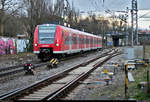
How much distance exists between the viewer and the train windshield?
2045 centimetres

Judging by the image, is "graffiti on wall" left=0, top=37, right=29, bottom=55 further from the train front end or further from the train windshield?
the train windshield

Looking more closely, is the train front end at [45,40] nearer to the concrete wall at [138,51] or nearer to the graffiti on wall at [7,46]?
the concrete wall at [138,51]

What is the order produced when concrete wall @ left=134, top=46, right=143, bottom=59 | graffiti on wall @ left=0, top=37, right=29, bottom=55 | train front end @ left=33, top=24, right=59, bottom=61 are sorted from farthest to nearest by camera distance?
graffiti on wall @ left=0, top=37, right=29, bottom=55, train front end @ left=33, top=24, right=59, bottom=61, concrete wall @ left=134, top=46, right=143, bottom=59

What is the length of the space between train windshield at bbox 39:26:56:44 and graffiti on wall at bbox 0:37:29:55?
10568mm

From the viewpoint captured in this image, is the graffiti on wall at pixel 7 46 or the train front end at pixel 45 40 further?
the graffiti on wall at pixel 7 46

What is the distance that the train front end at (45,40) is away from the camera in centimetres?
2033

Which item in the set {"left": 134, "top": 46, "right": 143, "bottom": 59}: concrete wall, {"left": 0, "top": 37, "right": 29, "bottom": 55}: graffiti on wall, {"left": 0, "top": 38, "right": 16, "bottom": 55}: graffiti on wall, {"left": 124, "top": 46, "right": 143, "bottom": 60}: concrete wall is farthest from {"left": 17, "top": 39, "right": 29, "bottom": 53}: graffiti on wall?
{"left": 134, "top": 46, "right": 143, "bottom": 59}: concrete wall

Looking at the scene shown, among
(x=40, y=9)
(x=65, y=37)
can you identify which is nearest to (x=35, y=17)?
(x=40, y=9)

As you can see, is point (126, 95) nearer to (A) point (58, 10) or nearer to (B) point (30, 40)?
(B) point (30, 40)

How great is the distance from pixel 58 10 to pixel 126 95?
110 feet

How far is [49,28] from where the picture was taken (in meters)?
20.8

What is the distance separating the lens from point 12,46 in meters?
32.3

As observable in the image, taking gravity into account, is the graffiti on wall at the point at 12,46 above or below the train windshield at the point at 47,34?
below

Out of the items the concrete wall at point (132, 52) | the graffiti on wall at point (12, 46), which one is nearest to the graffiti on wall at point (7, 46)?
the graffiti on wall at point (12, 46)
